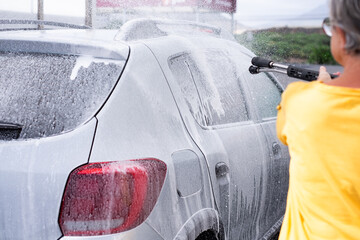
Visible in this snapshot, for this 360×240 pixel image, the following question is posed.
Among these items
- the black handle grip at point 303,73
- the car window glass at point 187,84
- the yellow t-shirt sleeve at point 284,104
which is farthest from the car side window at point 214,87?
the yellow t-shirt sleeve at point 284,104

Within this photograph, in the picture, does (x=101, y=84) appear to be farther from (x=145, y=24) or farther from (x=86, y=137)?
(x=145, y=24)

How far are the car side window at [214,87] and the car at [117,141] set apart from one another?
0.04ft

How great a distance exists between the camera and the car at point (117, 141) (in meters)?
2.27

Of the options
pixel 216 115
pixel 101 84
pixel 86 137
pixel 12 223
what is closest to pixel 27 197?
pixel 12 223

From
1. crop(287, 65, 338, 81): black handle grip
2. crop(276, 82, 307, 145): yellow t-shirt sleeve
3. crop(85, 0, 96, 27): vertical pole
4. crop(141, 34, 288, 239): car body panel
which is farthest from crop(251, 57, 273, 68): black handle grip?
crop(85, 0, 96, 27): vertical pole

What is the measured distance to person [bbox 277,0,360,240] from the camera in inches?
63.4

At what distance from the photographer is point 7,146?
91.8 inches

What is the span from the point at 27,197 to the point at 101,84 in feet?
1.83

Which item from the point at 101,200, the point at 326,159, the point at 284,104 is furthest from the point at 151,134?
the point at 326,159

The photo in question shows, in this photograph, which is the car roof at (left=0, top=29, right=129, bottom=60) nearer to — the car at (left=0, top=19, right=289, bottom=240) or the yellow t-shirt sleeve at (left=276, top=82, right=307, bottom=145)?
the car at (left=0, top=19, right=289, bottom=240)

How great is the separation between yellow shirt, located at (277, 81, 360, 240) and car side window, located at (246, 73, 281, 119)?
94.2 inches

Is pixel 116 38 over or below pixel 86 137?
over

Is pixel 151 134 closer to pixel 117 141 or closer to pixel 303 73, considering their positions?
pixel 117 141

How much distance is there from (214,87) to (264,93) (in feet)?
3.28
